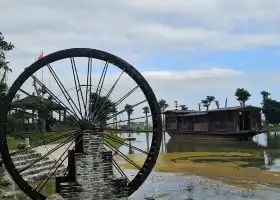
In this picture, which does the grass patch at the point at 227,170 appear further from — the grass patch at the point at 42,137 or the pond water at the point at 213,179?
the grass patch at the point at 42,137

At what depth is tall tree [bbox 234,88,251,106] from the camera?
67.6 meters

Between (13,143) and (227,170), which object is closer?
(227,170)

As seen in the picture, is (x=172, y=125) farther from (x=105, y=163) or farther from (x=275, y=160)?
(x=105, y=163)

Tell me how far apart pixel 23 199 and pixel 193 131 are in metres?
41.5

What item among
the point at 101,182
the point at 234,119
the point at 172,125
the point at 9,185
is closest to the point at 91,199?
the point at 101,182

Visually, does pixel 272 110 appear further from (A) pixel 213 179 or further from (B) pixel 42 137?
(B) pixel 42 137

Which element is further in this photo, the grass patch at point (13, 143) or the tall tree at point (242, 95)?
the tall tree at point (242, 95)

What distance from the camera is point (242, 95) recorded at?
6769 centimetres

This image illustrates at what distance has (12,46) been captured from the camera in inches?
995

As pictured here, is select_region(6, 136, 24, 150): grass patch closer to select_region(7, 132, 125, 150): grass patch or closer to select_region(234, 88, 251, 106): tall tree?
select_region(7, 132, 125, 150): grass patch

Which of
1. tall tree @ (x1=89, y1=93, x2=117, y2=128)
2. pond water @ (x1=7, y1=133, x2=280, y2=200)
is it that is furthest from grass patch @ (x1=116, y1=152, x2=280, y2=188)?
tall tree @ (x1=89, y1=93, x2=117, y2=128)

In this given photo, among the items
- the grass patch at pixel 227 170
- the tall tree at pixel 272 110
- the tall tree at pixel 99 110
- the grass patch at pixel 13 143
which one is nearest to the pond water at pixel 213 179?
the grass patch at pixel 227 170

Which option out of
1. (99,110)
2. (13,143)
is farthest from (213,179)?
(13,143)

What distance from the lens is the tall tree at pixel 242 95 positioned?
67562 mm
